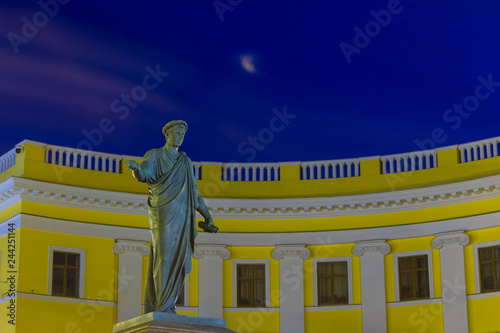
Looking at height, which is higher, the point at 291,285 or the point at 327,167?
the point at 327,167

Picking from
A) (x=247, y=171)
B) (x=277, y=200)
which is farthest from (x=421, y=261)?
(x=247, y=171)

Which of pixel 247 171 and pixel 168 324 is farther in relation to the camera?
pixel 247 171

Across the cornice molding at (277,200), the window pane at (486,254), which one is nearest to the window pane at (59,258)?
the cornice molding at (277,200)

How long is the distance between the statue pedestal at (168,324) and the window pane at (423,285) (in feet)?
52.3

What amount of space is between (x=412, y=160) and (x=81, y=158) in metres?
9.12

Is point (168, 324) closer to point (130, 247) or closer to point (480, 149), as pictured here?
point (130, 247)

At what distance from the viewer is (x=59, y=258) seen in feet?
79.6

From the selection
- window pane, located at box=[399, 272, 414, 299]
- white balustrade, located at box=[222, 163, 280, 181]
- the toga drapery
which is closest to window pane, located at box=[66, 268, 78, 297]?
white balustrade, located at box=[222, 163, 280, 181]

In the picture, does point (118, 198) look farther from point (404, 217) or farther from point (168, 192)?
point (168, 192)

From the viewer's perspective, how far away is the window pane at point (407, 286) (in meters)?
25.0

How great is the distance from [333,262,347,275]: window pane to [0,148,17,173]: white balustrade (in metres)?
9.17

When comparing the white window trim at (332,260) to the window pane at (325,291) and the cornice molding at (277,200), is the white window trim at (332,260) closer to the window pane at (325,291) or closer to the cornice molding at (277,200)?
the window pane at (325,291)

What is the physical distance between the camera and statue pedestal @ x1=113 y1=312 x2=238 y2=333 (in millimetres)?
9352
